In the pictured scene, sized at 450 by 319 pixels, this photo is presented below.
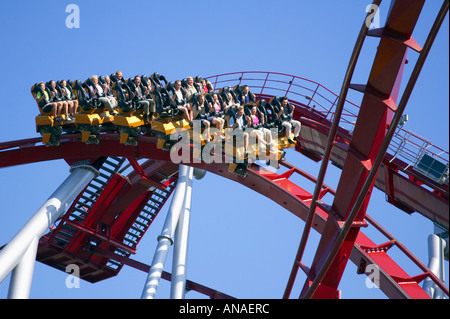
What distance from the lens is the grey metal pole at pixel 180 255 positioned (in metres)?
9.83

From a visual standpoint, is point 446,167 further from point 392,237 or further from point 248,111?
point 248,111

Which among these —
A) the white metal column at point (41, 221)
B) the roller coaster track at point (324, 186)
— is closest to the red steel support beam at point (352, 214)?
the roller coaster track at point (324, 186)

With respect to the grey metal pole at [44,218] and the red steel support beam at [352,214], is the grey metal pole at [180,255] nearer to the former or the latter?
the grey metal pole at [44,218]

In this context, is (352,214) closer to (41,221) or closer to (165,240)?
(165,240)

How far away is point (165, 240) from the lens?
402 inches

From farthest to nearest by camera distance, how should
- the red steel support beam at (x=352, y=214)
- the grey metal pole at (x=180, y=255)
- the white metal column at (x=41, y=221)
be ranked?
1. the grey metal pole at (x=180, y=255)
2. the white metal column at (x=41, y=221)
3. the red steel support beam at (x=352, y=214)

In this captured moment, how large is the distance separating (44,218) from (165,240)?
1664mm

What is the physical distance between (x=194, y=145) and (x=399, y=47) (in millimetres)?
3511

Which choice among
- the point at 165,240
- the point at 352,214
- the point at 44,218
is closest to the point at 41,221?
the point at 44,218

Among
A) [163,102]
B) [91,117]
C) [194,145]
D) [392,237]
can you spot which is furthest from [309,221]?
[91,117]

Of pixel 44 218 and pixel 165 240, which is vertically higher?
pixel 165 240

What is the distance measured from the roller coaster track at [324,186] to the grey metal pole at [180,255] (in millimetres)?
990

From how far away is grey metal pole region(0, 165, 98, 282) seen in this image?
364 inches

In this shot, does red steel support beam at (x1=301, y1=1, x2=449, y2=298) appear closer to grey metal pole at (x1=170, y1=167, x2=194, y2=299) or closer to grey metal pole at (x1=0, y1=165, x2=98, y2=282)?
grey metal pole at (x1=170, y1=167, x2=194, y2=299)
